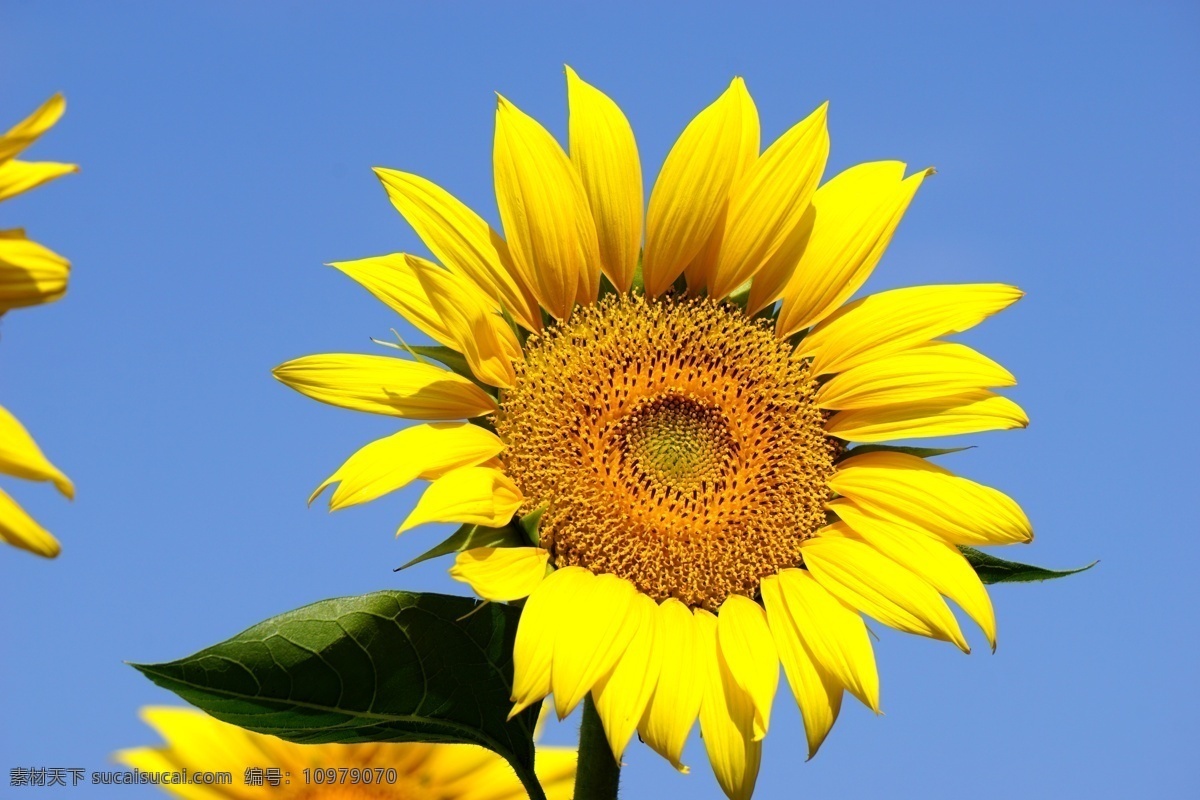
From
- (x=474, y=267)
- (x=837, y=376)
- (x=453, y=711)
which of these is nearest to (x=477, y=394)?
(x=474, y=267)

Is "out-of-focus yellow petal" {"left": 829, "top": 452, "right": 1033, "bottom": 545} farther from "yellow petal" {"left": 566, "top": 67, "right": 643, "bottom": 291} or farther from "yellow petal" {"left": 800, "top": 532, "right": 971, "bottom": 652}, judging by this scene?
"yellow petal" {"left": 566, "top": 67, "right": 643, "bottom": 291}

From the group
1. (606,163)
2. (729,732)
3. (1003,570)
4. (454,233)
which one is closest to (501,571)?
(729,732)

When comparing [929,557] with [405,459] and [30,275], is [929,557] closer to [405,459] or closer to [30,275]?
[405,459]

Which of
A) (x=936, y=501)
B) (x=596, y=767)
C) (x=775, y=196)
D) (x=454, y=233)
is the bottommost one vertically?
(x=596, y=767)

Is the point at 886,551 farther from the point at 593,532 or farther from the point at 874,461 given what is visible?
the point at 593,532

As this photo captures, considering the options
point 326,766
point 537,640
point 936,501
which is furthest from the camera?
point 326,766

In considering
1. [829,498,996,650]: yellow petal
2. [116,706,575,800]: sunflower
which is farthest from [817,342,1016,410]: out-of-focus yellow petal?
[116,706,575,800]: sunflower
